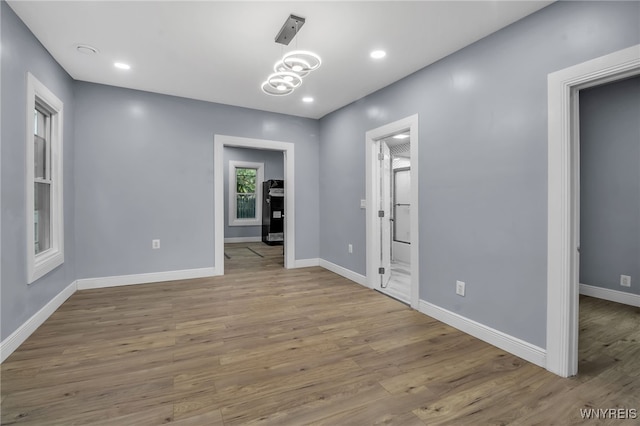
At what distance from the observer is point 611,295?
3.60 m

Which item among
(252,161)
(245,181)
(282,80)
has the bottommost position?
(245,181)

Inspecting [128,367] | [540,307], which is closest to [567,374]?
[540,307]

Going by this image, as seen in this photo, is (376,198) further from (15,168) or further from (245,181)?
(245,181)

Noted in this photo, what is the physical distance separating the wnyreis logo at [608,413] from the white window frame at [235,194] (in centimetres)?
768

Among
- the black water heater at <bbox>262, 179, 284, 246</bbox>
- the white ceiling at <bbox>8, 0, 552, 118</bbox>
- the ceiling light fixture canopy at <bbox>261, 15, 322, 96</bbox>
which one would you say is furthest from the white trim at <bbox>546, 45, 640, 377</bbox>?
the black water heater at <bbox>262, 179, 284, 246</bbox>

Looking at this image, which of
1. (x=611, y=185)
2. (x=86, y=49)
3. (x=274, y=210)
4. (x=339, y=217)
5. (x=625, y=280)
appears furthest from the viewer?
(x=274, y=210)

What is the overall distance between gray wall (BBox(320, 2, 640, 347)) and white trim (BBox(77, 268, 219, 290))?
3.13 metres

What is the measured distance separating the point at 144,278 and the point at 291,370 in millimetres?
3049

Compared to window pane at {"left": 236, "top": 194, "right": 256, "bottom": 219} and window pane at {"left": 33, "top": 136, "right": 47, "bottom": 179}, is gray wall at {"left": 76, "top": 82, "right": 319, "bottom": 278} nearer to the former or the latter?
window pane at {"left": 33, "top": 136, "right": 47, "bottom": 179}

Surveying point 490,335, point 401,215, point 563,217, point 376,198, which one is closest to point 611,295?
point 490,335

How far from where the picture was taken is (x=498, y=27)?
8.16 feet

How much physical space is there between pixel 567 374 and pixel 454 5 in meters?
2.70

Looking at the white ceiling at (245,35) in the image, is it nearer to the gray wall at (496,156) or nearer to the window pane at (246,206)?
the gray wall at (496,156)

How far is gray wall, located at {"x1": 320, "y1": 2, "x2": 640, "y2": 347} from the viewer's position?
2.12 metres
